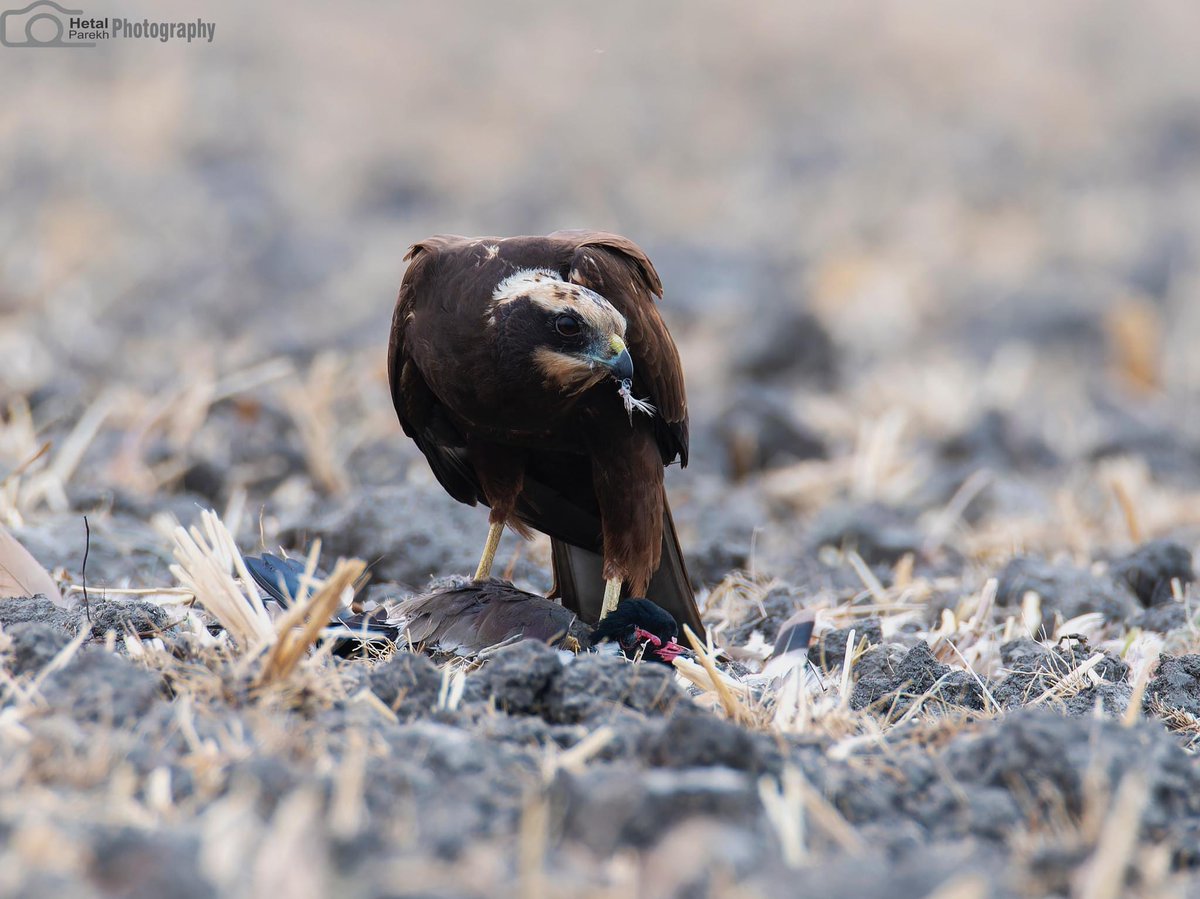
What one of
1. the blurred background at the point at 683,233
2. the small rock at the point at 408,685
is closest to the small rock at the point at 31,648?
the small rock at the point at 408,685

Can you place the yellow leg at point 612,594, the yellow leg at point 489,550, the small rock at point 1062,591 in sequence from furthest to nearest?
the small rock at point 1062,591, the yellow leg at point 489,550, the yellow leg at point 612,594

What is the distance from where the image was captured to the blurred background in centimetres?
720

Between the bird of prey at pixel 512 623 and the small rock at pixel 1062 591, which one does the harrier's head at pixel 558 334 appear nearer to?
the bird of prey at pixel 512 623

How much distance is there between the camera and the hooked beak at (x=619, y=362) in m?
4.44

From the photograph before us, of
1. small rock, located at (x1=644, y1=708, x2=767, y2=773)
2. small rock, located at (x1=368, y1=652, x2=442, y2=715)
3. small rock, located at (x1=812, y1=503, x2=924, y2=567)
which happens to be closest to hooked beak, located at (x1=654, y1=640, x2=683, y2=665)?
small rock, located at (x1=368, y1=652, x2=442, y2=715)

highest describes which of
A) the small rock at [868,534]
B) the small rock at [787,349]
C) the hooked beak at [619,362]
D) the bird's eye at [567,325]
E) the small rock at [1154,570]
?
the bird's eye at [567,325]

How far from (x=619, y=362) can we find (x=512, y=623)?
88 cm

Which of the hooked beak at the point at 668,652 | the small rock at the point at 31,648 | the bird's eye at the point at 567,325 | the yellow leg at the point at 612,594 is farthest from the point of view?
the yellow leg at the point at 612,594

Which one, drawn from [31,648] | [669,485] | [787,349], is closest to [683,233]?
[787,349]

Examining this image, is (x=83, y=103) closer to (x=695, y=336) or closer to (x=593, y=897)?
(x=695, y=336)

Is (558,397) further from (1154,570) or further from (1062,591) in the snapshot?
(1154,570)

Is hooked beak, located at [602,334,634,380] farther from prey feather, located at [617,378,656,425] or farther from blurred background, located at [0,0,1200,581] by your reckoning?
blurred background, located at [0,0,1200,581]

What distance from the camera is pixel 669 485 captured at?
7438 mm

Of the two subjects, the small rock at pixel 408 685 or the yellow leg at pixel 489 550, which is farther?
the yellow leg at pixel 489 550
